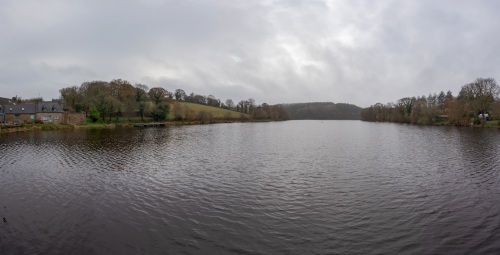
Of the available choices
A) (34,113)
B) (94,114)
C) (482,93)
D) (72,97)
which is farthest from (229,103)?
(482,93)

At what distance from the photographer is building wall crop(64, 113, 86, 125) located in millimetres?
56562

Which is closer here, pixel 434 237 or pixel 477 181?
pixel 434 237

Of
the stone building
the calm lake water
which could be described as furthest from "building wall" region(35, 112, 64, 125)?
the calm lake water

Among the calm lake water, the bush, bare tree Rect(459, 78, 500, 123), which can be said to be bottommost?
the calm lake water

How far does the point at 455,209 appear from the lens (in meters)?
8.81

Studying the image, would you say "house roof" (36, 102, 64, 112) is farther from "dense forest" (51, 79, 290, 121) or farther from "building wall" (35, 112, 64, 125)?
"dense forest" (51, 79, 290, 121)

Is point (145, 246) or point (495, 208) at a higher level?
point (495, 208)

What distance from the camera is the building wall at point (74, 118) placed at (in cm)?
5656

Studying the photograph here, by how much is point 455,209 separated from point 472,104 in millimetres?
64513

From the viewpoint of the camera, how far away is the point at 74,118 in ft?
188

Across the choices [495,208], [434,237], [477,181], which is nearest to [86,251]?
[434,237]

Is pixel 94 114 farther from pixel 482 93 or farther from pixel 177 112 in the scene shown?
pixel 482 93

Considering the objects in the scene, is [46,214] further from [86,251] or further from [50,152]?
[50,152]

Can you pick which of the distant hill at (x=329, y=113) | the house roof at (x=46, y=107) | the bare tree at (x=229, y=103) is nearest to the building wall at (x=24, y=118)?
the house roof at (x=46, y=107)
